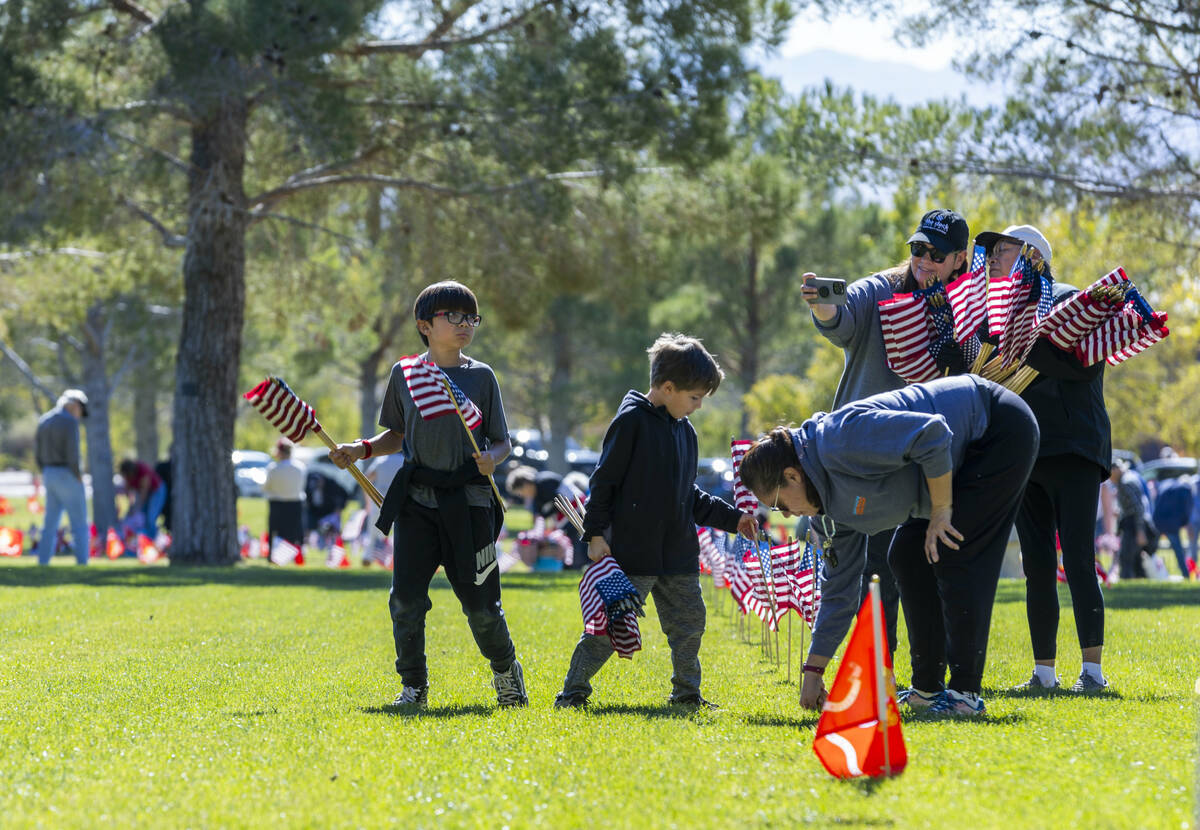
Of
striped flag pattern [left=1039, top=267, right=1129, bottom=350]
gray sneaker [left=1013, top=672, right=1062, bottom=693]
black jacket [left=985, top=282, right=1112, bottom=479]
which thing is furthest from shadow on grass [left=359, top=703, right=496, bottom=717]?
striped flag pattern [left=1039, top=267, right=1129, bottom=350]

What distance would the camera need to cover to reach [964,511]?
16.6ft

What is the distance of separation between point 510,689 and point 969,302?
241 centimetres

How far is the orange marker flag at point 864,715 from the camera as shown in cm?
406

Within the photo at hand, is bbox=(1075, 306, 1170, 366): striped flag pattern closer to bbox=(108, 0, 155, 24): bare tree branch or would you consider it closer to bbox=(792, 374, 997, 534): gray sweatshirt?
bbox=(792, 374, 997, 534): gray sweatshirt

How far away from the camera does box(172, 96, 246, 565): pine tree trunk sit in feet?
51.6

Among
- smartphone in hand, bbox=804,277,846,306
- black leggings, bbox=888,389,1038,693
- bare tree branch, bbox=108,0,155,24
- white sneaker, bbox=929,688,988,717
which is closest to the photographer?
black leggings, bbox=888,389,1038,693

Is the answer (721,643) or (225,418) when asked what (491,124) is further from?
(721,643)

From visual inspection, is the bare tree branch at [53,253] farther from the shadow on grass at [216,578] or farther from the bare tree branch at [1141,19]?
the bare tree branch at [1141,19]

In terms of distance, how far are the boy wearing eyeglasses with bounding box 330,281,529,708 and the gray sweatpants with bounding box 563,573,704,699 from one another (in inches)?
11.0

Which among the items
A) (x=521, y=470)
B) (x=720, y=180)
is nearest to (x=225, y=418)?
(x=521, y=470)

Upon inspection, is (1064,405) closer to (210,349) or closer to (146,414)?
(210,349)

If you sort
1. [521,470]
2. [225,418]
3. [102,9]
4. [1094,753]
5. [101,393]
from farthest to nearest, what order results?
[101,393] → [521,470] → [225,418] → [102,9] → [1094,753]

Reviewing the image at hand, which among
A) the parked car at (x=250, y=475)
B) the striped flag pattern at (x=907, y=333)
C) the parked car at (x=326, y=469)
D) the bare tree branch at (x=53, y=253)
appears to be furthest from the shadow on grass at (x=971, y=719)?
the parked car at (x=250, y=475)

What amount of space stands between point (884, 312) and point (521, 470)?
12.5 m
